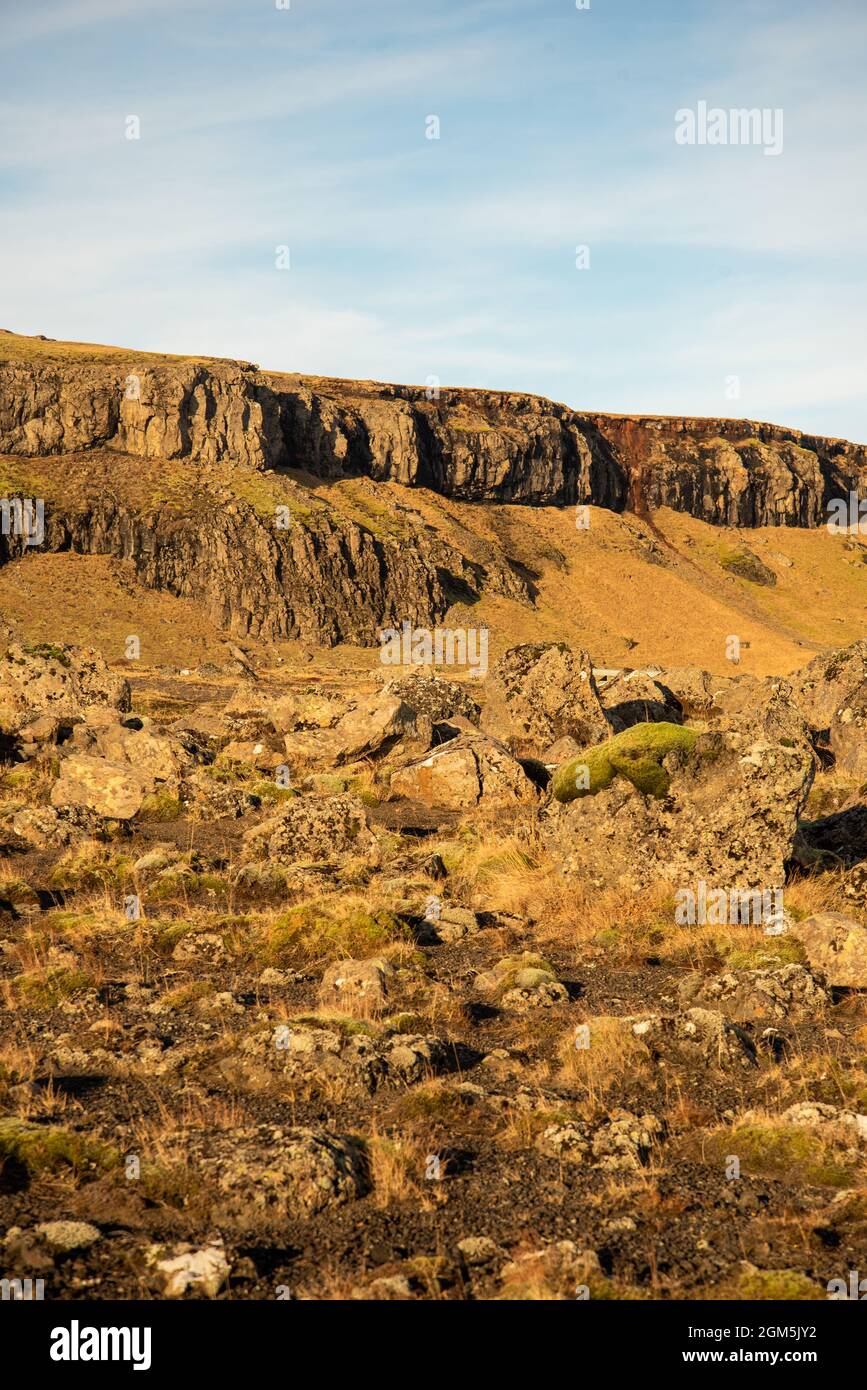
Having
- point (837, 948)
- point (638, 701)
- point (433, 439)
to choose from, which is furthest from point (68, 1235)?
point (433, 439)

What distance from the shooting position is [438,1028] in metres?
9.60

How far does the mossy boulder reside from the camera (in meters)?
14.6

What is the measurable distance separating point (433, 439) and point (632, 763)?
10133 centimetres

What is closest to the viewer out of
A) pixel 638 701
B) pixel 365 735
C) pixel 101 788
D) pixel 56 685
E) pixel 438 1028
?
pixel 438 1028

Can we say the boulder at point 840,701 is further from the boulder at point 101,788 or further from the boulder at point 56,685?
the boulder at point 56,685

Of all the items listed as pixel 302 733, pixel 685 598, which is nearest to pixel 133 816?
pixel 302 733

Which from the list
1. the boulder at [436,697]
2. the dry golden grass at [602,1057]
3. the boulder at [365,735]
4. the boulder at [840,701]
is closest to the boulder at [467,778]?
the boulder at [365,735]

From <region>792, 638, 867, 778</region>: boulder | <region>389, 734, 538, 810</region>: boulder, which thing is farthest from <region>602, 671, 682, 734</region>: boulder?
<region>389, 734, 538, 810</region>: boulder

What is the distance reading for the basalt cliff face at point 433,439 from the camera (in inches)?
3533

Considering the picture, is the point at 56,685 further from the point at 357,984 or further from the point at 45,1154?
the point at 45,1154

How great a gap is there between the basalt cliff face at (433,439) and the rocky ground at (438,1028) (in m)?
74.5

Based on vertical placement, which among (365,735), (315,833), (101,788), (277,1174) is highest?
(365,735)

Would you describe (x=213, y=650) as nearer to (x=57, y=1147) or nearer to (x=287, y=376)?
(x=287, y=376)
